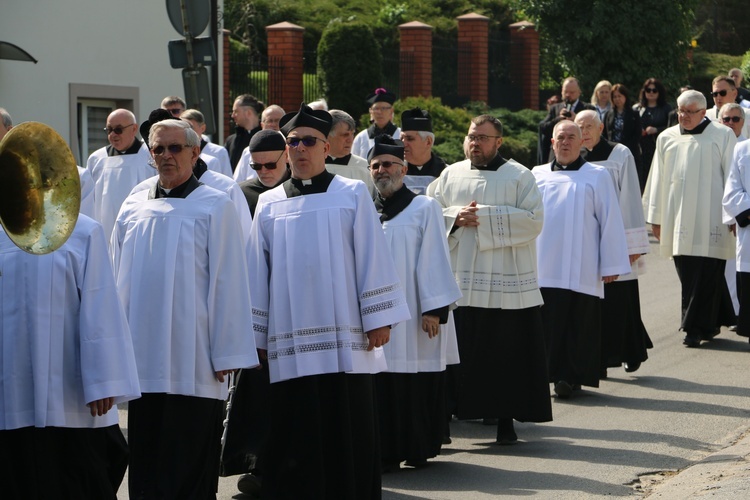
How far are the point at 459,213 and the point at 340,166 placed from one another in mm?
1241

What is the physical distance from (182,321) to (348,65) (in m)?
18.8

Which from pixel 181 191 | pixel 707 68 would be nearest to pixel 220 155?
pixel 181 191

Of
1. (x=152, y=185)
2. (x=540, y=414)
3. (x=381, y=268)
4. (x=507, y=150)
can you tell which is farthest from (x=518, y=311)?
(x=507, y=150)

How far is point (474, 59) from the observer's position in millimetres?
30094

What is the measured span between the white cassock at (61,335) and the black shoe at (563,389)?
537 cm

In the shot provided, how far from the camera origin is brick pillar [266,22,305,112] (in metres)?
25.5

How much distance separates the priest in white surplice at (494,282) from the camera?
9.73 meters

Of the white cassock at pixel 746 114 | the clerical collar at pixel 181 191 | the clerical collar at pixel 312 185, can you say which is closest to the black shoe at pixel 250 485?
the clerical collar at pixel 312 185

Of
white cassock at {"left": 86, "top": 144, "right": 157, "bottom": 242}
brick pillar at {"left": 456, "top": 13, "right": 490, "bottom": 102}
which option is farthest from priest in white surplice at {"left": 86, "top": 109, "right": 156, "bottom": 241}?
brick pillar at {"left": 456, "top": 13, "right": 490, "bottom": 102}

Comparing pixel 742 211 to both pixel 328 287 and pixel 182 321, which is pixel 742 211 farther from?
pixel 182 321

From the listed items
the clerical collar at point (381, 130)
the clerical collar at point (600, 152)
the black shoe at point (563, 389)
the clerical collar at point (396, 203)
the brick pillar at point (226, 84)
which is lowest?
the black shoe at point (563, 389)

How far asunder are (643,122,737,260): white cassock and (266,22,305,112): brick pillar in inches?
484

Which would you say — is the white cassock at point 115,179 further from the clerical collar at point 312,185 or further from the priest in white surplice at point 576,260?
the clerical collar at point 312,185

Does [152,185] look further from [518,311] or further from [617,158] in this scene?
[617,158]
